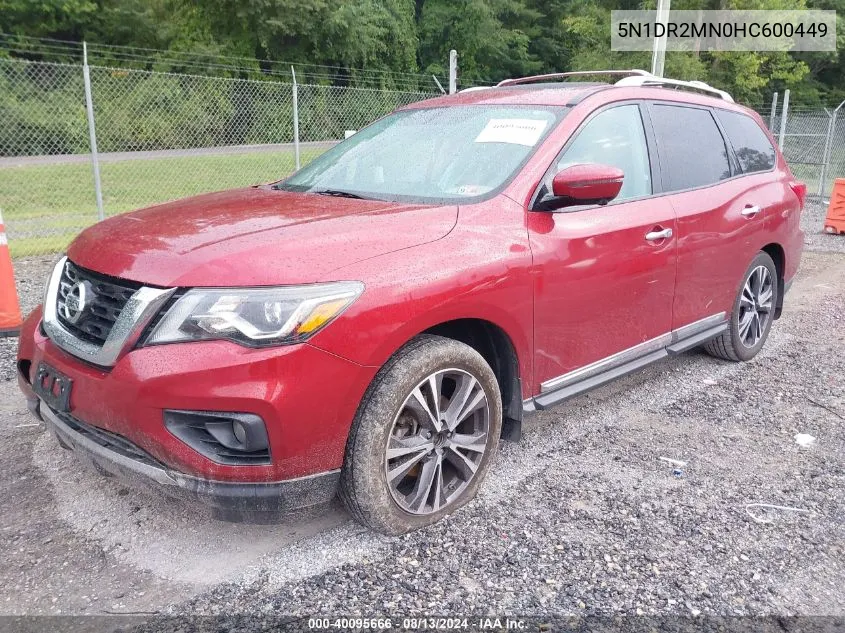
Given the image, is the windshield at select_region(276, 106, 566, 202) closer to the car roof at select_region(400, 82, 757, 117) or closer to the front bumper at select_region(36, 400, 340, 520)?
the car roof at select_region(400, 82, 757, 117)

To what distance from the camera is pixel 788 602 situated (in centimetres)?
249

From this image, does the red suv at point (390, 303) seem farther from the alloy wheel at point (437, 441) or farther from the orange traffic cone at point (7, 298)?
the orange traffic cone at point (7, 298)

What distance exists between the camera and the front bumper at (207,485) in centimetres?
238

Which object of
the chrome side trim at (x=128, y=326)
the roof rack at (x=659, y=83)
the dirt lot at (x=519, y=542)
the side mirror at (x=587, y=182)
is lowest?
the dirt lot at (x=519, y=542)

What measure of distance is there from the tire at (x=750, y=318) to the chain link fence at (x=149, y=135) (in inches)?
356

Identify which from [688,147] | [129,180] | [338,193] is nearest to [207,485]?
[338,193]

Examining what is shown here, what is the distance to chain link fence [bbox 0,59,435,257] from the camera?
13.4 m

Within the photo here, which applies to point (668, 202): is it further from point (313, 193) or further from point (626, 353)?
point (313, 193)

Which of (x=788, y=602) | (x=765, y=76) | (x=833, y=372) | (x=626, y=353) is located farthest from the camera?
(x=765, y=76)

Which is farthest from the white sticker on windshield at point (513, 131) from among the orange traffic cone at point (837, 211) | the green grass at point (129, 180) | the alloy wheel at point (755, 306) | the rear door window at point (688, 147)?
the green grass at point (129, 180)

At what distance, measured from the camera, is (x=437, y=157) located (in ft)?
11.4

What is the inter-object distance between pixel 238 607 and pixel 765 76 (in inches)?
1243

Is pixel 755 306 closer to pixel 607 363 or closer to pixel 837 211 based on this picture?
pixel 607 363

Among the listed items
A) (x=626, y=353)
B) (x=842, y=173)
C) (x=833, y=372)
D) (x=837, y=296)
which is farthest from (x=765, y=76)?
(x=626, y=353)
